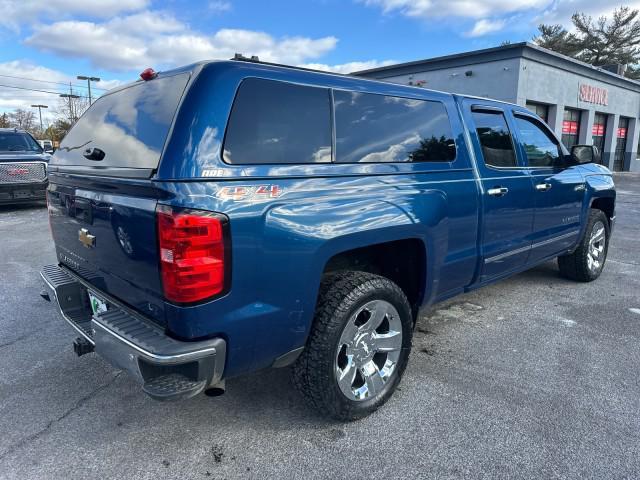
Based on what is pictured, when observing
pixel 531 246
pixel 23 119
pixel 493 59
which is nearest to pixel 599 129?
pixel 493 59

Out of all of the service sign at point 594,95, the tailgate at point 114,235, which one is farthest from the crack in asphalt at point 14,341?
the service sign at point 594,95

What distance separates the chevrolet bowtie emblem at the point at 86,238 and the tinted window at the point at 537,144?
344cm

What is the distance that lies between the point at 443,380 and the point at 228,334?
1.69 m

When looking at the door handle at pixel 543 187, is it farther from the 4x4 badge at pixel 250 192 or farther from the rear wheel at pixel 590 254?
the 4x4 badge at pixel 250 192

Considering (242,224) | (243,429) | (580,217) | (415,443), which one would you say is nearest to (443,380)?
(415,443)

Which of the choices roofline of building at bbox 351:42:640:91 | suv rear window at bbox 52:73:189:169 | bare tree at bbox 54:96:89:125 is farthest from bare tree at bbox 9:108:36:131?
suv rear window at bbox 52:73:189:169

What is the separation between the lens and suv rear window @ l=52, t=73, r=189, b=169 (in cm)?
221

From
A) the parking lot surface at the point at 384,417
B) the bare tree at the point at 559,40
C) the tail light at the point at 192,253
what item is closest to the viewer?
the tail light at the point at 192,253

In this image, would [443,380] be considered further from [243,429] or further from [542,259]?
[542,259]

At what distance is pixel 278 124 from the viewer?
2.31 metres

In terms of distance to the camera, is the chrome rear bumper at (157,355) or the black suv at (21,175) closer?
the chrome rear bumper at (157,355)

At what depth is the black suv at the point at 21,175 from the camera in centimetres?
975

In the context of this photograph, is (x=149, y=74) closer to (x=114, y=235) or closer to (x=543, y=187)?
(x=114, y=235)

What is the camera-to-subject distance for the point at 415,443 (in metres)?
2.50
